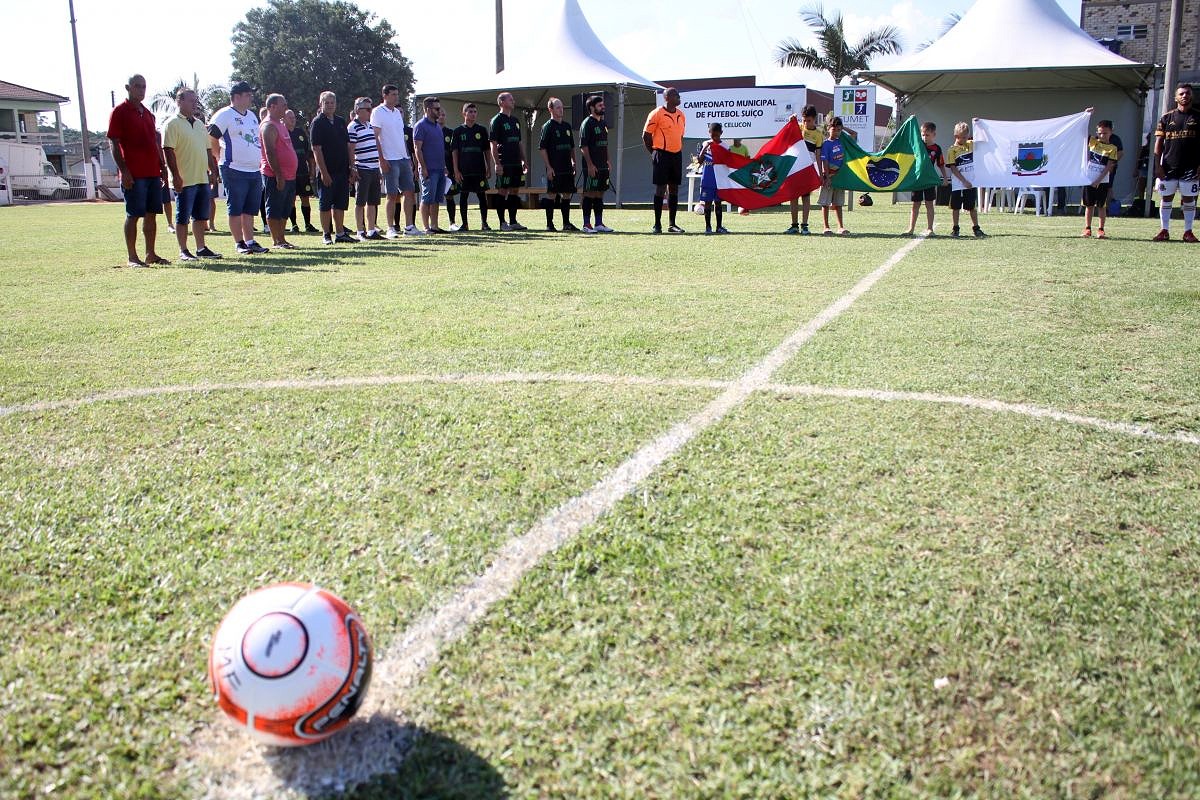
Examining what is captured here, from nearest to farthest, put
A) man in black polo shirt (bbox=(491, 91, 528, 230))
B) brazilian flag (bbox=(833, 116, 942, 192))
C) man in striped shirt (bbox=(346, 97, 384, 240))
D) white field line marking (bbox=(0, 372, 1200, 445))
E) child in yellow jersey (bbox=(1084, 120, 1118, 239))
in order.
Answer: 1. white field line marking (bbox=(0, 372, 1200, 445))
2. man in striped shirt (bbox=(346, 97, 384, 240))
3. child in yellow jersey (bbox=(1084, 120, 1118, 239))
4. brazilian flag (bbox=(833, 116, 942, 192))
5. man in black polo shirt (bbox=(491, 91, 528, 230))

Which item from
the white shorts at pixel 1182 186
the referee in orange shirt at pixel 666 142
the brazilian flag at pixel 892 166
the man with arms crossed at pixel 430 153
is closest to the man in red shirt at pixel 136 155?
the man with arms crossed at pixel 430 153

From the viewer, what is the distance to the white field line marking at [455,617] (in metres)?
1.64

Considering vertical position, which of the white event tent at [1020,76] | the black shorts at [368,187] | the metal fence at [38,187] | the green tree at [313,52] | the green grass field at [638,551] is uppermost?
the green tree at [313,52]

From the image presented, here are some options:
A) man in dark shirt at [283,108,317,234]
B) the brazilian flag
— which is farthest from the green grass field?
man in dark shirt at [283,108,317,234]

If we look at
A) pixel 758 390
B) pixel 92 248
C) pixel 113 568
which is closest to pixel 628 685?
pixel 113 568

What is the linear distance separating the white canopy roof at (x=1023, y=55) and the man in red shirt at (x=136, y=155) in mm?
15376

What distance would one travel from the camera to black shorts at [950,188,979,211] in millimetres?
12125

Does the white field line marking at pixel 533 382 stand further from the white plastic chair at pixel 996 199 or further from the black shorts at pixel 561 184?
the white plastic chair at pixel 996 199

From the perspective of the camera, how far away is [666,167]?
13.6 metres

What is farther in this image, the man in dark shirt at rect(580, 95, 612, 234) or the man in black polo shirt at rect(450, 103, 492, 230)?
the man in black polo shirt at rect(450, 103, 492, 230)

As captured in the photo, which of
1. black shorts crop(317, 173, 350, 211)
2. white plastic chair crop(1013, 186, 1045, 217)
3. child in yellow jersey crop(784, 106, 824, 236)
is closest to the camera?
black shorts crop(317, 173, 350, 211)

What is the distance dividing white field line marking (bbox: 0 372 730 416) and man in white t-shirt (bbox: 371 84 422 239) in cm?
813

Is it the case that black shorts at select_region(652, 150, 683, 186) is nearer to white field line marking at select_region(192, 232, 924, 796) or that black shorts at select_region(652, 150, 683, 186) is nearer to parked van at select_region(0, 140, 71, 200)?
white field line marking at select_region(192, 232, 924, 796)

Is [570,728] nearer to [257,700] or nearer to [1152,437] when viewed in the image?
[257,700]
